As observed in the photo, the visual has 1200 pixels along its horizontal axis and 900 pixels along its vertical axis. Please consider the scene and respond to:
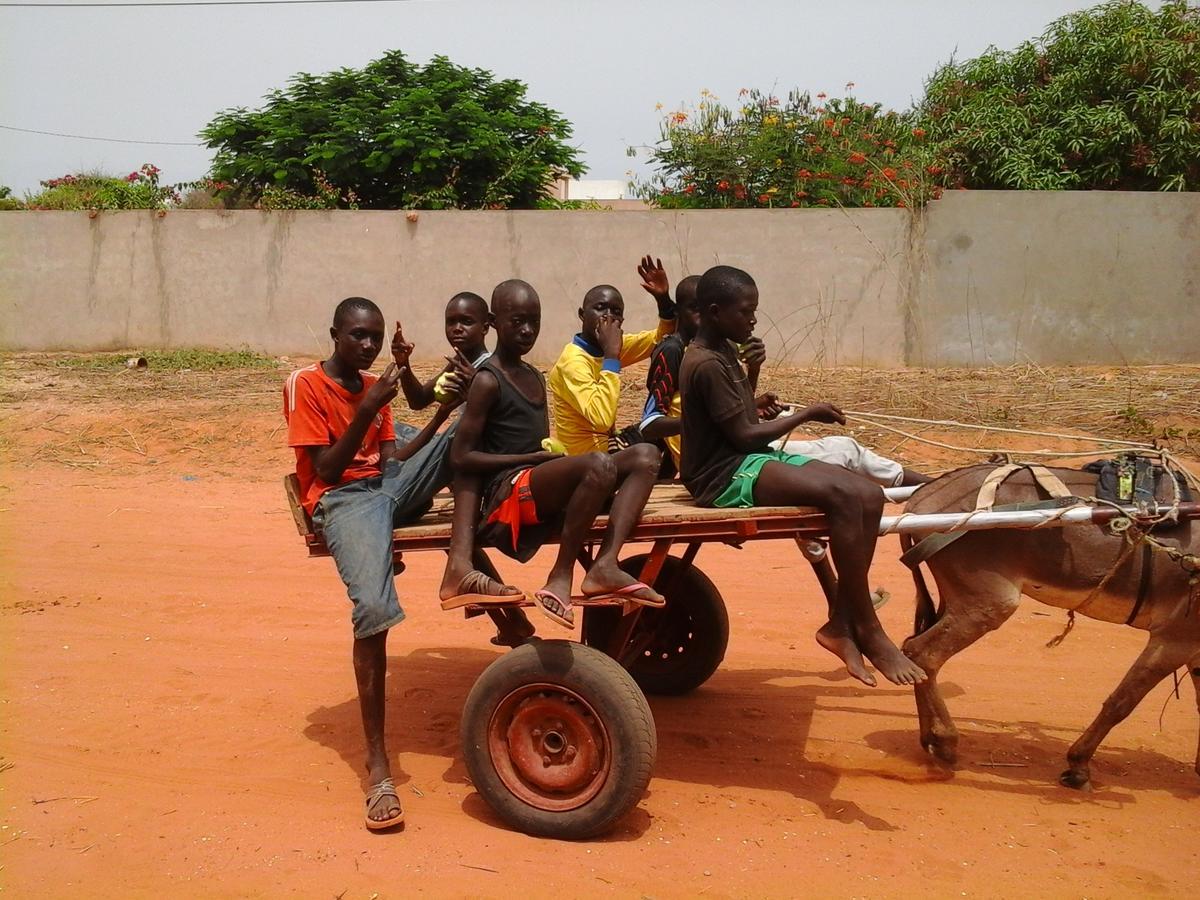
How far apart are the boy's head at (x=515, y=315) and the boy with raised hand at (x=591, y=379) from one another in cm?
21

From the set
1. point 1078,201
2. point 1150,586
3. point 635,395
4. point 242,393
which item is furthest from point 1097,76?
point 1150,586

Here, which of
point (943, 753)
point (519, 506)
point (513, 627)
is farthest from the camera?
point (513, 627)

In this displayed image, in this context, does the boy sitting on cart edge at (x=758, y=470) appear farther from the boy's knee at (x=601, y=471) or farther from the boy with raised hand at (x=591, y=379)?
the boy's knee at (x=601, y=471)

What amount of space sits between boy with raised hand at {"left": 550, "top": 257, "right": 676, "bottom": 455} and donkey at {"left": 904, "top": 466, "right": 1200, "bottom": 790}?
1.46 meters

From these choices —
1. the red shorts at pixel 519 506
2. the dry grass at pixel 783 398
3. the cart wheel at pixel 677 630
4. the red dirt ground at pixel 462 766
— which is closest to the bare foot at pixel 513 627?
the cart wheel at pixel 677 630

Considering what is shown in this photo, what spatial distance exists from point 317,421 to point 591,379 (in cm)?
117

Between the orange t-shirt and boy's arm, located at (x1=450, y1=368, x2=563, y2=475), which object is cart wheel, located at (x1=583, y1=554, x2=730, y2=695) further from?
the orange t-shirt

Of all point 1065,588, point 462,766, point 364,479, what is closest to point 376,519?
point 364,479

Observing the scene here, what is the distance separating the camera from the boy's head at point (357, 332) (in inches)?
179

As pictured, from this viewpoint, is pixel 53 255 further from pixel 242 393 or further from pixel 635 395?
pixel 635 395

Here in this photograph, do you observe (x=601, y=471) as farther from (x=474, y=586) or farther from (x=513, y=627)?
(x=513, y=627)

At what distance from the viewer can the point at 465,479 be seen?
4.45 metres

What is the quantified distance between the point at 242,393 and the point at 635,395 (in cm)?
485

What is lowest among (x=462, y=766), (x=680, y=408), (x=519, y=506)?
(x=462, y=766)
